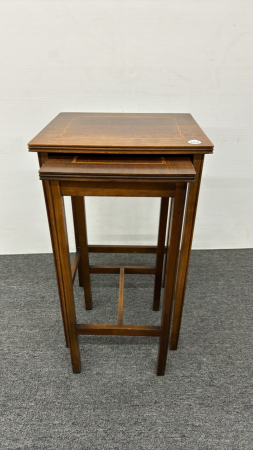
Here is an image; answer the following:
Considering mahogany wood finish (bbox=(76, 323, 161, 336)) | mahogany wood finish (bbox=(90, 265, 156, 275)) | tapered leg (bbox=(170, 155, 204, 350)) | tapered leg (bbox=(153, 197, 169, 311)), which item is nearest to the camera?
tapered leg (bbox=(170, 155, 204, 350))

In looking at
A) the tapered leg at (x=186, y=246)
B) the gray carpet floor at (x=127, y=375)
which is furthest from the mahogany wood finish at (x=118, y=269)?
the tapered leg at (x=186, y=246)

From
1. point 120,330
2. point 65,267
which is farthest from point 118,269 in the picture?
point 65,267

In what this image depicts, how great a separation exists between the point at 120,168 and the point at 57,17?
92 centimetres

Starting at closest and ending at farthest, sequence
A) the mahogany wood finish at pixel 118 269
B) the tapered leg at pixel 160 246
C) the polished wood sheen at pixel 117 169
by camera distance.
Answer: the polished wood sheen at pixel 117 169 → the tapered leg at pixel 160 246 → the mahogany wood finish at pixel 118 269

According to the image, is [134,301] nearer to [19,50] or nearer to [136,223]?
[136,223]

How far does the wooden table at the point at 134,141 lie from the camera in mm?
904

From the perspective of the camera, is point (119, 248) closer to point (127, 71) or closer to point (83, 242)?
point (83, 242)

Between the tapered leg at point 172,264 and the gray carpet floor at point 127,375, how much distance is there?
0.14 m

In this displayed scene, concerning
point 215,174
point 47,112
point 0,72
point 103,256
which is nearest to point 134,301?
point 103,256

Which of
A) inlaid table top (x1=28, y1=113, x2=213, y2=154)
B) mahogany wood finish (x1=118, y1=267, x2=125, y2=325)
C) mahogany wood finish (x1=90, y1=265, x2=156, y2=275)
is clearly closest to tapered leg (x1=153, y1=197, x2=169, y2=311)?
mahogany wood finish (x1=90, y1=265, x2=156, y2=275)

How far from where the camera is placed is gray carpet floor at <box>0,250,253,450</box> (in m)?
1.01

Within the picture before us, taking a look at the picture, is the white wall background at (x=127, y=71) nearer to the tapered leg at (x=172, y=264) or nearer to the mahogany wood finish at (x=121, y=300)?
the mahogany wood finish at (x=121, y=300)

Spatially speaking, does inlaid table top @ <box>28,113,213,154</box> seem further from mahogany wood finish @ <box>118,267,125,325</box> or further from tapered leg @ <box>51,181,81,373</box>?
mahogany wood finish @ <box>118,267,125,325</box>

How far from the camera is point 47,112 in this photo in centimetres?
153
